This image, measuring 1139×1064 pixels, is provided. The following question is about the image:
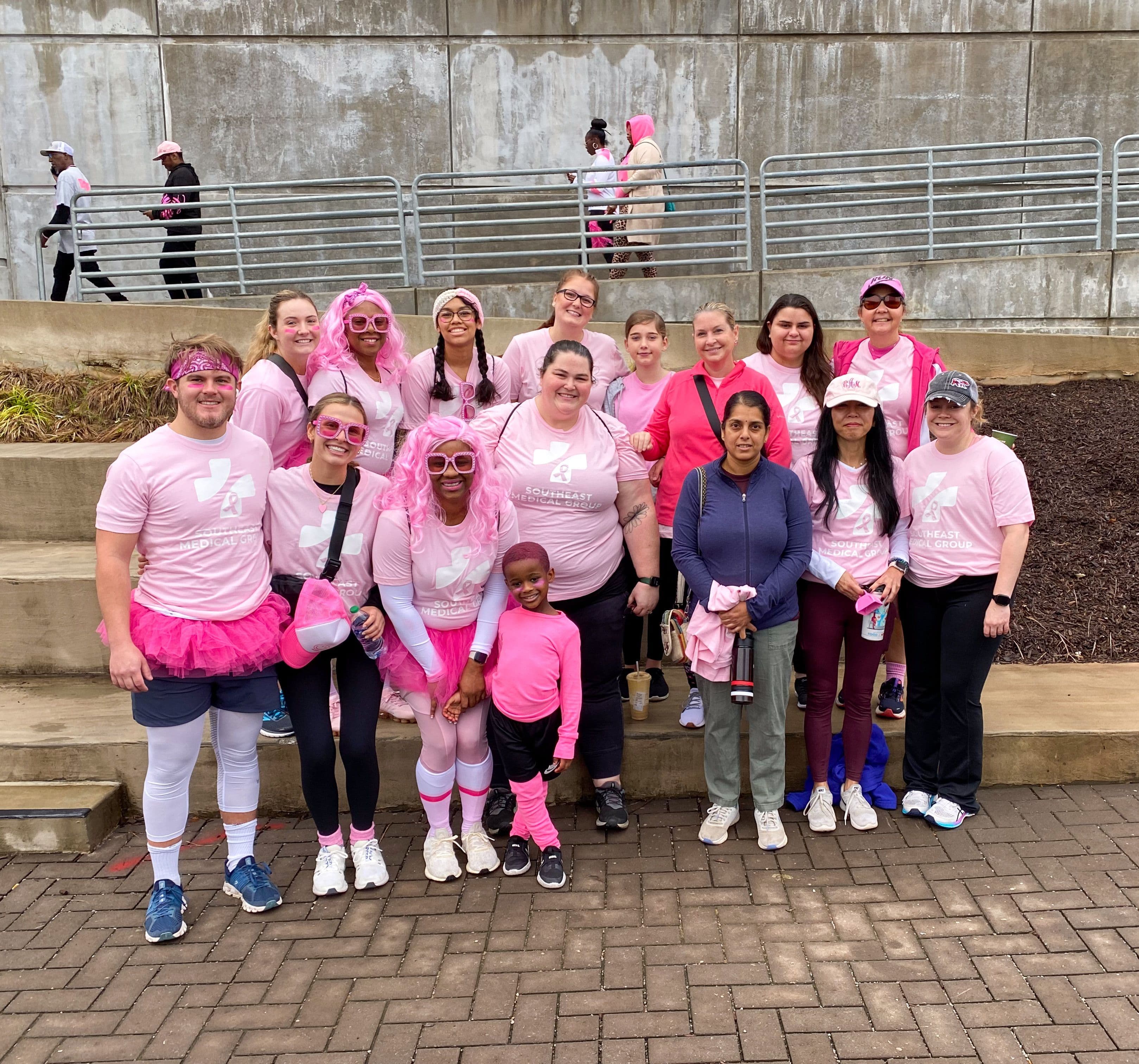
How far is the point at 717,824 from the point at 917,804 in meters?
0.92

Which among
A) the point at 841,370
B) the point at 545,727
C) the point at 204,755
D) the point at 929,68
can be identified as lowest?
the point at 204,755

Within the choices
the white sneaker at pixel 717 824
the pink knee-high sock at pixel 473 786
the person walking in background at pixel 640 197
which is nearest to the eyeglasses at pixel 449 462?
the pink knee-high sock at pixel 473 786

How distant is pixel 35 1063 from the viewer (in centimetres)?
311

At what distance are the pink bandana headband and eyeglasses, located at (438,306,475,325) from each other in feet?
3.79

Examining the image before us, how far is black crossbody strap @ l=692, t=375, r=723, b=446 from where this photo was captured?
4.39 m

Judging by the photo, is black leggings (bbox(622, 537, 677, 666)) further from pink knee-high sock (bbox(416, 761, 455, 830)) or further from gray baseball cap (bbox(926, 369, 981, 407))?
gray baseball cap (bbox(926, 369, 981, 407))

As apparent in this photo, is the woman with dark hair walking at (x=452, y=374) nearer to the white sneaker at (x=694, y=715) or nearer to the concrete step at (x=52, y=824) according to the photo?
the white sneaker at (x=694, y=715)

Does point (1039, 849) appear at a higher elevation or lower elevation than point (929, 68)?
lower

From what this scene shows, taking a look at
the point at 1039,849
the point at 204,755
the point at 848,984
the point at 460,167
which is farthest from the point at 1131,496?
the point at 460,167

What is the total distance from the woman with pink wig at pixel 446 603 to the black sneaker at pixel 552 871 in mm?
218

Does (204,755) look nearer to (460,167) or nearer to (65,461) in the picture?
(65,461)

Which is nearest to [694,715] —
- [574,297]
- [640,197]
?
[574,297]

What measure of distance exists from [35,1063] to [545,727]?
6.66 feet

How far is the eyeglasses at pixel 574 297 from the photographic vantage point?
464 centimetres
